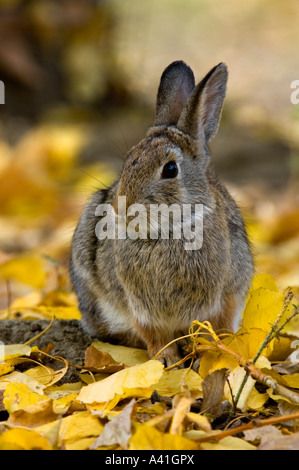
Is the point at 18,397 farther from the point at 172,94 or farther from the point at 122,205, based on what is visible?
the point at 172,94

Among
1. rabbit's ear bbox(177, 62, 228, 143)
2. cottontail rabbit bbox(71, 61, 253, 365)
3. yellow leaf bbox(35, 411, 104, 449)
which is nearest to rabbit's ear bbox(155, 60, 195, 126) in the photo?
cottontail rabbit bbox(71, 61, 253, 365)

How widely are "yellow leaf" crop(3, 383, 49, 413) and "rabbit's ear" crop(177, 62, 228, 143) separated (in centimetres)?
173

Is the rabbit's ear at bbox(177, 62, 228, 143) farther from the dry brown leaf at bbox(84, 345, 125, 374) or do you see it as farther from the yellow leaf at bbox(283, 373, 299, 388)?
the yellow leaf at bbox(283, 373, 299, 388)

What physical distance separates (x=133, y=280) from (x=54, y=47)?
9.10 m

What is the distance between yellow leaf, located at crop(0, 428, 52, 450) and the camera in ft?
9.45

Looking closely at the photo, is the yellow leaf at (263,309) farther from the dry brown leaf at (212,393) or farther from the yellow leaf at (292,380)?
the dry brown leaf at (212,393)

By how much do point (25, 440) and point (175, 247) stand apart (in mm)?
1412

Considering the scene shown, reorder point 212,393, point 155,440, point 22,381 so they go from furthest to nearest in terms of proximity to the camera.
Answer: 1. point 22,381
2. point 212,393
3. point 155,440

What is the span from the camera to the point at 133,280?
3953 mm

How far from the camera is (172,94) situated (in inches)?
174

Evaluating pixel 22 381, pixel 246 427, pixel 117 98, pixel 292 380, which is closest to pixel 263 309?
pixel 292 380
